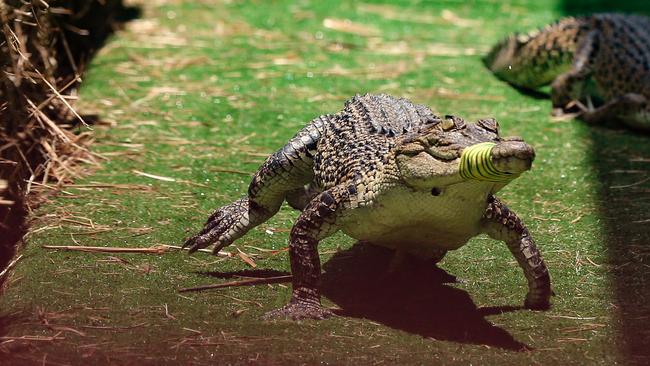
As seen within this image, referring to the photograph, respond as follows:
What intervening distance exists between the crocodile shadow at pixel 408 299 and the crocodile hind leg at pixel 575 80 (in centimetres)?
306

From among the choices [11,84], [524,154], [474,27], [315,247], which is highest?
[524,154]

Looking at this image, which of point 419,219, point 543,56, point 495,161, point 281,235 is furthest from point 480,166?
point 543,56

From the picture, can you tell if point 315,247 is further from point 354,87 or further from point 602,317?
point 354,87

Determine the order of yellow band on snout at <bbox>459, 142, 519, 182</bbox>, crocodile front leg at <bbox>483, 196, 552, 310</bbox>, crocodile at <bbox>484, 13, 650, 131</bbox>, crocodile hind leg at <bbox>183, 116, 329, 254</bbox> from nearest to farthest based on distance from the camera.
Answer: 1. yellow band on snout at <bbox>459, 142, 519, 182</bbox>
2. crocodile front leg at <bbox>483, 196, 552, 310</bbox>
3. crocodile hind leg at <bbox>183, 116, 329, 254</bbox>
4. crocodile at <bbox>484, 13, 650, 131</bbox>

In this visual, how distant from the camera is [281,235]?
4.98 meters

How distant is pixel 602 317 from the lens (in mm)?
4047

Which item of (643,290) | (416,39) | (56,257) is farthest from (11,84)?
(416,39)

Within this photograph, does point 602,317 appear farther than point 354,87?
No

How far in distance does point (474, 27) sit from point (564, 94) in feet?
7.60

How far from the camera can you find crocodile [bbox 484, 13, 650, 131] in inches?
278

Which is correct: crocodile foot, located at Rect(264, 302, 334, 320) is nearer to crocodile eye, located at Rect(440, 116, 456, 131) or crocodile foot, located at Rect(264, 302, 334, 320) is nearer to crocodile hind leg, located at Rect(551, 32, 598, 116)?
crocodile eye, located at Rect(440, 116, 456, 131)

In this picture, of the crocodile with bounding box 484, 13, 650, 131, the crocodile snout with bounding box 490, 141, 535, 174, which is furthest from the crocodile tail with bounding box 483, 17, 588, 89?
the crocodile snout with bounding box 490, 141, 535, 174

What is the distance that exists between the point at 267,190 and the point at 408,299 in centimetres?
83

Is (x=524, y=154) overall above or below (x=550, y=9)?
above
